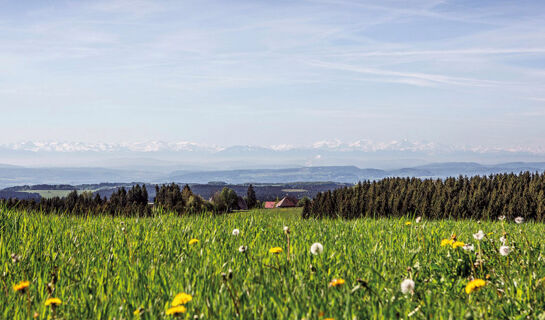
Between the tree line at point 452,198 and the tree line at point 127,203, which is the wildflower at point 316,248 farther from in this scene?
the tree line at point 452,198

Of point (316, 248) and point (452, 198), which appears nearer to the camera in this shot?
point (316, 248)

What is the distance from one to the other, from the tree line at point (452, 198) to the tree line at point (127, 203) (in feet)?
19.4

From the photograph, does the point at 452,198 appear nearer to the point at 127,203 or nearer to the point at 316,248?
the point at 127,203

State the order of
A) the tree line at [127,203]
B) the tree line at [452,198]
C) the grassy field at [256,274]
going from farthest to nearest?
the tree line at [452,198]
the tree line at [127,203]
the grassy field at [256,274]

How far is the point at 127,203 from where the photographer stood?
44.4ft

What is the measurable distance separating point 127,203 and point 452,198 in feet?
41.5

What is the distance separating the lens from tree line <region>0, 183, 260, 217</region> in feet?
35.3

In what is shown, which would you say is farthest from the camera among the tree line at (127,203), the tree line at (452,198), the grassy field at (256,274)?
the tree line at (452,198)

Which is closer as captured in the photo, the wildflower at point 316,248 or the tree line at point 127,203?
the wildflower at point 316,248

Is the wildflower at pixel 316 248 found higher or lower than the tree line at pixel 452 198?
higher

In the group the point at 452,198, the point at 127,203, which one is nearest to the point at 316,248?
the point at 127,203

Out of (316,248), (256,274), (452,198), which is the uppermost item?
(316,248)

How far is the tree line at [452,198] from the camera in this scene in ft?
58.5

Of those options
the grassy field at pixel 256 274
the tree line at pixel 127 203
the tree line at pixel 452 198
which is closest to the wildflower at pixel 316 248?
the grassy field at pixel 256 274
